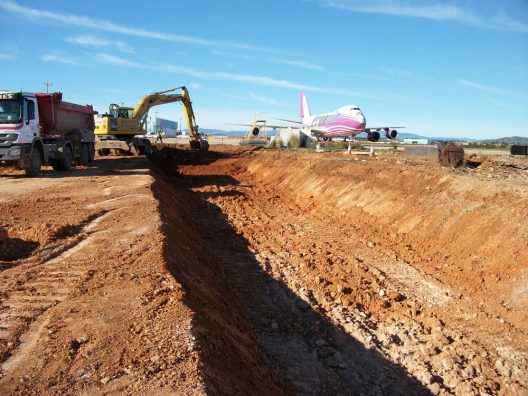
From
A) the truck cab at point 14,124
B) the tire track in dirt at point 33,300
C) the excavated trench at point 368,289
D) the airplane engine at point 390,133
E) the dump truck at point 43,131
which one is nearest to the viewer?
the tire track in dirt at point 33,300

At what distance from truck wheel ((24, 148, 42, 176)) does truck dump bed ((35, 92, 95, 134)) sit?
157 cm

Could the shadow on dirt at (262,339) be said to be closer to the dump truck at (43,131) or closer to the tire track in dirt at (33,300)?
the tire track in dirt at (33,300)

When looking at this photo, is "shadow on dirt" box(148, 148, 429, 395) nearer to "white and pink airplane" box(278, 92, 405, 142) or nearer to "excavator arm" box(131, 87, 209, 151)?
"excavator arm" box(131, 87, 209, 151)

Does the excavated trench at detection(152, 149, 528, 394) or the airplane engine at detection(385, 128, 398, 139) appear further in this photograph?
the airplane engine at detection(385, 128, 398, 139)

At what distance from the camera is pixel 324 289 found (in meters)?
7.52

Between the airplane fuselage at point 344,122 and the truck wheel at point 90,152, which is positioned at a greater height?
the airplane fuselage at point 344,122

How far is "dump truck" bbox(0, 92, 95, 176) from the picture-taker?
44.1 ft

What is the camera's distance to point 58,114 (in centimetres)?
1672

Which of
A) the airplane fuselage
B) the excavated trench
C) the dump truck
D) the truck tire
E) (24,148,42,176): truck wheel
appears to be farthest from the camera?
the airplane fuselage

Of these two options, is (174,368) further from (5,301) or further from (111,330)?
(5,301)

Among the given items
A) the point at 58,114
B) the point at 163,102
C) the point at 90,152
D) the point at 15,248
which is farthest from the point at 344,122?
the point at 15,248

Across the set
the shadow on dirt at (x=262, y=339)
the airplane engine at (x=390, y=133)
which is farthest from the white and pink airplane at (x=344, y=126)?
the shadow on dirt at (x=262, y=339)

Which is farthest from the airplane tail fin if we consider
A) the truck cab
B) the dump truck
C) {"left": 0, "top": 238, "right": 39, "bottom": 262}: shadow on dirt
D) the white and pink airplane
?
{"left": 0, "top": 238, "right": 39, "bottom": 262}: shadow on dirt

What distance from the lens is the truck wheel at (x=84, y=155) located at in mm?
19016
